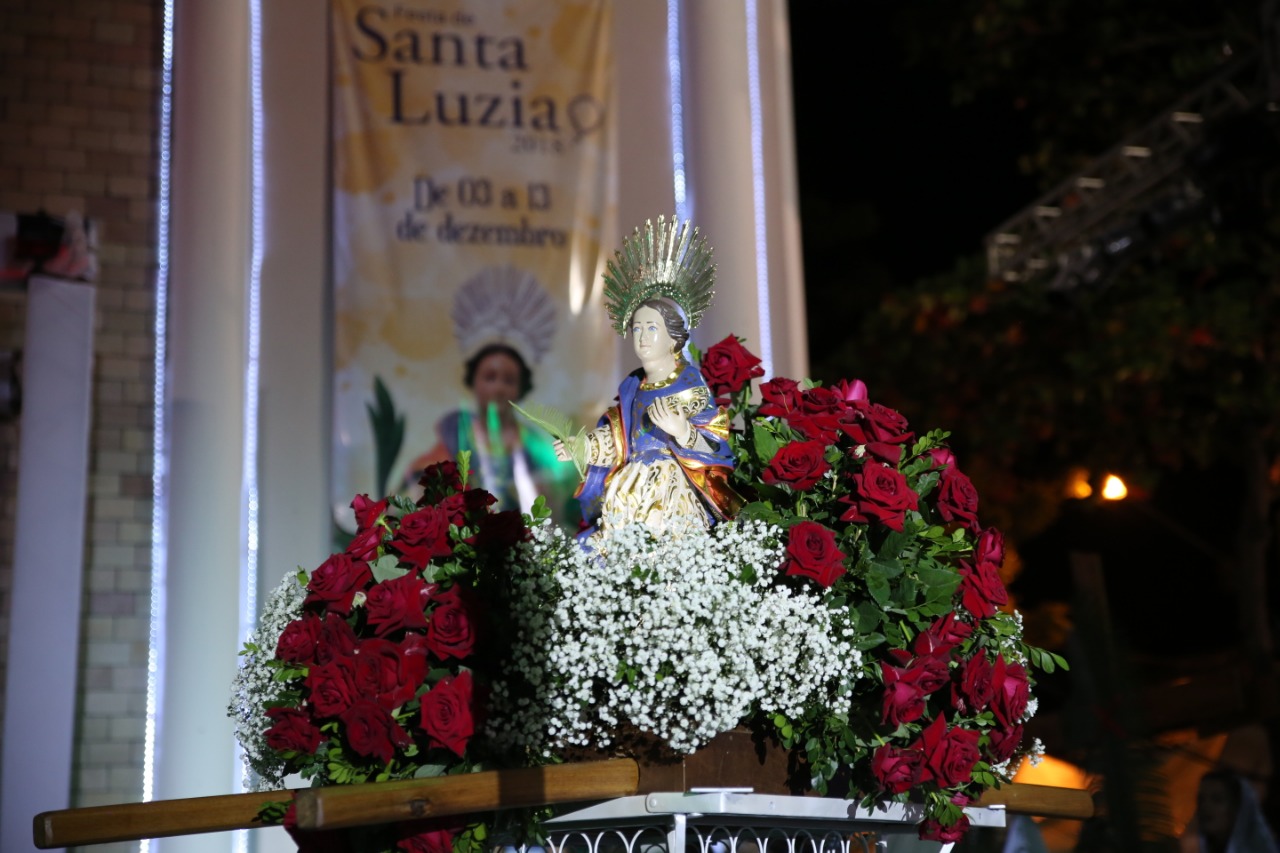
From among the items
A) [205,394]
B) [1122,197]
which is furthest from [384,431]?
[1122,197]

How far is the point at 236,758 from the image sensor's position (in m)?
4.80

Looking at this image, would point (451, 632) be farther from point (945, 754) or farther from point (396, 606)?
point (945, 754)

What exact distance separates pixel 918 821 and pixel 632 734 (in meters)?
0.53

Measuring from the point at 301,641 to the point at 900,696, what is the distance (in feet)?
3.13

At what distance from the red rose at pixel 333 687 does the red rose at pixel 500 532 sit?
1.02 ft

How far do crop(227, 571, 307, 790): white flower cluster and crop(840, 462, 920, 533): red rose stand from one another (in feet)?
3.23

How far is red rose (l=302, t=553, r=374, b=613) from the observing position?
2.49 meters

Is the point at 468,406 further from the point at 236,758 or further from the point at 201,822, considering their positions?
the point at 201,822

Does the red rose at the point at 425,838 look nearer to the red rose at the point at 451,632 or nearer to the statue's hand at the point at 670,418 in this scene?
the red rose at the point at 451,632

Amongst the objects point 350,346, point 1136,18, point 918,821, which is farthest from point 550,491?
point 1136,18

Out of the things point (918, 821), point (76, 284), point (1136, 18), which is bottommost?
point (918, 821)

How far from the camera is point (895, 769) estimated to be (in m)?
2.45

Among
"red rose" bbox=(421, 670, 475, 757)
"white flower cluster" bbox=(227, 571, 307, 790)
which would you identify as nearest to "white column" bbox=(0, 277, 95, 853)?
"white flower cluster" bbox=(227, 571, 307, 790)

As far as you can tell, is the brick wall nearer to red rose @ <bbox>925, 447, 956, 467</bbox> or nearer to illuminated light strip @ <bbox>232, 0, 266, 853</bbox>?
illuminated light strip @ <bbox>232, 0, 266, 853</bbox>
